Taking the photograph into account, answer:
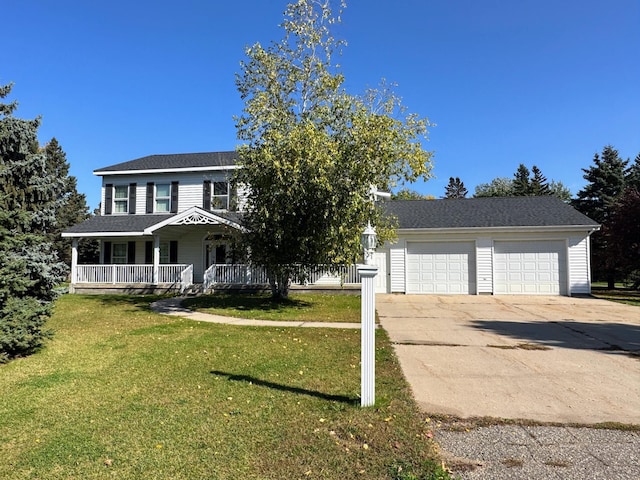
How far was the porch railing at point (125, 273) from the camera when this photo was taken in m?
19.4

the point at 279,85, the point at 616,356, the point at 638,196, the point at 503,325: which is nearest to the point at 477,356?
the point at 616,356

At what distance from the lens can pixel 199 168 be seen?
20891 mm

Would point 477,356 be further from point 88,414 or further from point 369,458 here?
point 88,414

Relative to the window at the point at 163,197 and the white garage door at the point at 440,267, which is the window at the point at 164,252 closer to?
the window at the point at 163,197

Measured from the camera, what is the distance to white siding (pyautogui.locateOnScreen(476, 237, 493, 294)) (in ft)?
57.9

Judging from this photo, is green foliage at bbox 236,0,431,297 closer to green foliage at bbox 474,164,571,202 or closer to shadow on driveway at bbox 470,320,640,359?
shadow on driveway at bbox 470,320,640,359

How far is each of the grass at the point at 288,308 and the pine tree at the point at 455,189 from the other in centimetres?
5745

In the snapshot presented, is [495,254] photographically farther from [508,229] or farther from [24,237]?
[24,237]

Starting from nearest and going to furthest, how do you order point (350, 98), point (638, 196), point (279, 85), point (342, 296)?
point (350, 98) < point (279, 85) < point (342, 296) < point (638, 196)

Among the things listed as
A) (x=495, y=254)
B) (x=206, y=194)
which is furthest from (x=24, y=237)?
(x=495, y=254)

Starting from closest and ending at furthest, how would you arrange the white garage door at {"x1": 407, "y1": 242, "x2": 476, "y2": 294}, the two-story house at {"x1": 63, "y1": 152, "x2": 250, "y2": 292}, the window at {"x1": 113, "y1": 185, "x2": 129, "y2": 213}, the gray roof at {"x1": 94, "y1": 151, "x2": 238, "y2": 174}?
the white garage door at {"x1": 407, "y1": 242, "x2": 476, "y2": 294}
the two-story house at {"x1": 63, "y1": 152, "x2": 250, "y2": 292}
the gray roof at {"x1": 94, "y1": 151, "x2": 238, "y2": 174}
the window at {"x1": 113, "y1": 185, "x2": 129, "y2": 213}

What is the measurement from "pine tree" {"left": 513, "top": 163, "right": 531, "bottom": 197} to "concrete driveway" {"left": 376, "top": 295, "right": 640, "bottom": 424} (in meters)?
38.1

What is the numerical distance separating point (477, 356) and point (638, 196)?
16874mm

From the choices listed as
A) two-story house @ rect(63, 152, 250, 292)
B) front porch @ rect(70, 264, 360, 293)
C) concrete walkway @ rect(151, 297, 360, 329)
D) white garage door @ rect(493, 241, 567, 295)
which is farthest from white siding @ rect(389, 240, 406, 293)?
concrete walkway @ rect(151, 297, 360, 329)
